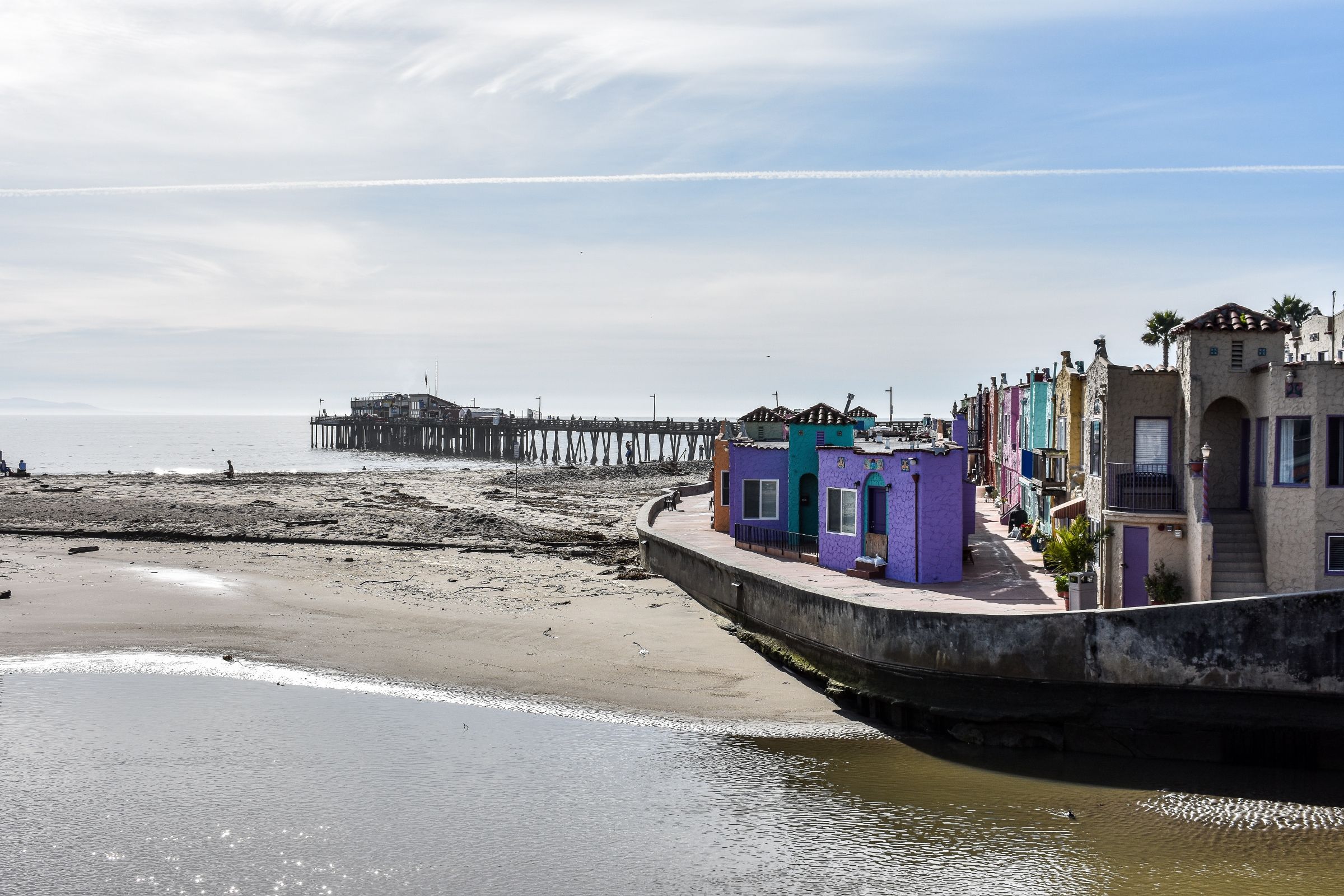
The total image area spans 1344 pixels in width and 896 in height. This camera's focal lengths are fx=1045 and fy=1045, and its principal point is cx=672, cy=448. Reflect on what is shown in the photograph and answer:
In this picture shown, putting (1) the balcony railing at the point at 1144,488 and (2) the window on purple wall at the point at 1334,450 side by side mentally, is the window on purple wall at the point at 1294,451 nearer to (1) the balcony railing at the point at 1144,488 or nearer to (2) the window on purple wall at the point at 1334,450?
(2) the window on purple wall at the point at 1334,450

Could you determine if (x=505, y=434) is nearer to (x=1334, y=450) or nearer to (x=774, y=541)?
(x=774, y=541)

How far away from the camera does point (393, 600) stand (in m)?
27.0

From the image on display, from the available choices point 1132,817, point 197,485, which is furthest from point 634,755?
point 197,485

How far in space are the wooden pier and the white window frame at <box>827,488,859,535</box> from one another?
66393 millimetres

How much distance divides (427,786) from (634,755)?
3336 mm

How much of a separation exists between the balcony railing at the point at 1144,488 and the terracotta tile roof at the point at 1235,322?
2.72 metres

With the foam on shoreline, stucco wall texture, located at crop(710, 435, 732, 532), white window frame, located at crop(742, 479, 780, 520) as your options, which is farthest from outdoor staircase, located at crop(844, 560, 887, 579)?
stucco wall texture, located at crop(710, 435, 732, 532)

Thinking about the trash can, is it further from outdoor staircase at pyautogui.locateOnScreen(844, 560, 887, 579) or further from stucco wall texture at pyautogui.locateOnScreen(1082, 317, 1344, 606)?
outdoor staircase at pyautogui.locateOnScreen(844, 560, 887, 579)

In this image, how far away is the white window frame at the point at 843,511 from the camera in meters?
23.8

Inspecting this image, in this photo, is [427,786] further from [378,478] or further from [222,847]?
[378,478]

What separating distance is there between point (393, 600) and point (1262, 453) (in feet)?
65.8

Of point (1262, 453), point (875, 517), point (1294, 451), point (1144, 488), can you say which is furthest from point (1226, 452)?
point (875, 517)

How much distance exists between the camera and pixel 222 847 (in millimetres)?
13516

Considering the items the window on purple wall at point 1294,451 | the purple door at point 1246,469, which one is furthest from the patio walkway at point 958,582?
the window on purple wall at point 1294,451
